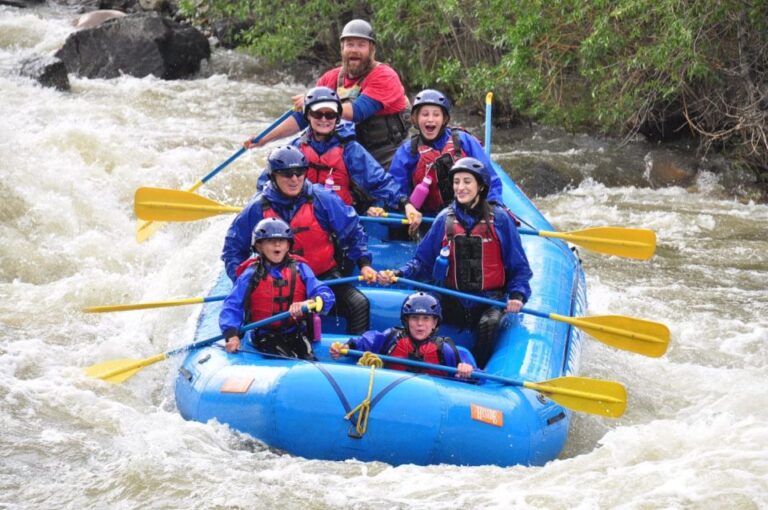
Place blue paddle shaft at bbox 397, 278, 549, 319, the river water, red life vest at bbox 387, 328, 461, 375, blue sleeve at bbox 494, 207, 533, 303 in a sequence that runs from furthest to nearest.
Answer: blue sleeve at bbox 494, 207, 533, 303, blue paddle shaft at bbox 397, 278, 549, 319, red life vest at bbox 387, 328, 461, 375, the river water

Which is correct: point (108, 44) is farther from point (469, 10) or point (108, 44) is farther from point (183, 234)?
point (183, 234)

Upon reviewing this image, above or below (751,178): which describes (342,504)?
below

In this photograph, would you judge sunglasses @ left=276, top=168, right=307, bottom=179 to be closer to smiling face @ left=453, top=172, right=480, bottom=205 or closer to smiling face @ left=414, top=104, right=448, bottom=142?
smiling face @ left=453, top=172, right=480, bottom=205

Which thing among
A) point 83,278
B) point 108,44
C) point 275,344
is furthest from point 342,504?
point 108,44

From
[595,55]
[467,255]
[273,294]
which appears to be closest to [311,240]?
[273,294]

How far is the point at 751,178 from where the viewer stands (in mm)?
10773

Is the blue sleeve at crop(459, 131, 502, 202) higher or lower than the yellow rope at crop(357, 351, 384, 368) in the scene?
higher

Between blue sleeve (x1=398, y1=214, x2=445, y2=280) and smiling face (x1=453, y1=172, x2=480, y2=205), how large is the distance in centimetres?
20

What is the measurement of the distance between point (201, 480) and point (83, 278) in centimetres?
346

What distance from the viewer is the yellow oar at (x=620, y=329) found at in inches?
234

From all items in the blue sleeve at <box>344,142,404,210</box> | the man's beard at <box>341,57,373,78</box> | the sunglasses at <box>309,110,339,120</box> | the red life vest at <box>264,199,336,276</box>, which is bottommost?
the red life vest at <box>264,199,336,276</box>

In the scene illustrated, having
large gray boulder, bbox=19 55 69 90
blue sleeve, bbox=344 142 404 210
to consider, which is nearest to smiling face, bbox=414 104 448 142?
blue sleeve, bbox=344 142 404 210

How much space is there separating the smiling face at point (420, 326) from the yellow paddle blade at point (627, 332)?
728 millimetres

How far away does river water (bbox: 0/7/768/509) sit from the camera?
498cm
